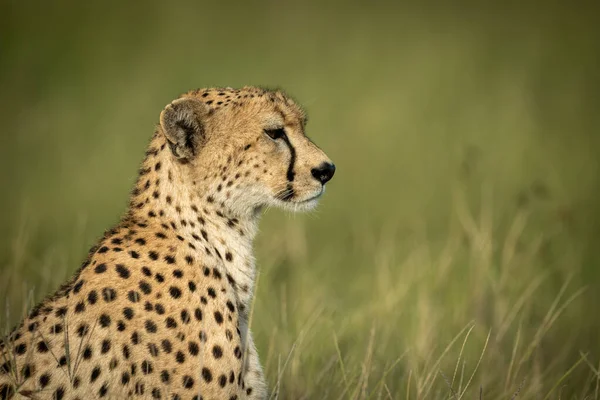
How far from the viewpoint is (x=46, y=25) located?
1238 cm

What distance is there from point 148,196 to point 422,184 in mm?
5009

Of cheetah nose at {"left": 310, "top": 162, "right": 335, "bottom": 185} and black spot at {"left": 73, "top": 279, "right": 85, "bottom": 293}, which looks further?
cheetah nose at {"left": 310, "top": 162, "right": 335, "bottom": 185}

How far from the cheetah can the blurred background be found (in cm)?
26

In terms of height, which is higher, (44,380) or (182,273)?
(182,273)

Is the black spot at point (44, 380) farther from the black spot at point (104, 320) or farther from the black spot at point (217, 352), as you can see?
the black spot at point (217, 352)

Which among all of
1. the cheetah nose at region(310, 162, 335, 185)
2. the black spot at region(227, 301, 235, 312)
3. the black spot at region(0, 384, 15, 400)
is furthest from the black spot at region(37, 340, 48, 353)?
the cheetah nose at region(310, 162, 335, 185)

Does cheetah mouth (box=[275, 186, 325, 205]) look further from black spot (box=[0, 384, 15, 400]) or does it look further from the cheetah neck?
black spot (box=[0, 384, 15, 400])

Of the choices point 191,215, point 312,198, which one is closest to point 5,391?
point 191,215

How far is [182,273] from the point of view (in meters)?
2.88

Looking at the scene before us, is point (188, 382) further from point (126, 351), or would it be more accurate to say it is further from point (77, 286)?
point (77, 286)

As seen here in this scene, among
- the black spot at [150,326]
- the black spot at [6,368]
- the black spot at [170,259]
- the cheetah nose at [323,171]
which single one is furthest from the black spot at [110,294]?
the cheetah nose at [323,171]

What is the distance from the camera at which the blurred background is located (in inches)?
163

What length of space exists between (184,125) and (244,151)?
10.3 inches

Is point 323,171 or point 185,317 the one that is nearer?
point 185,317
